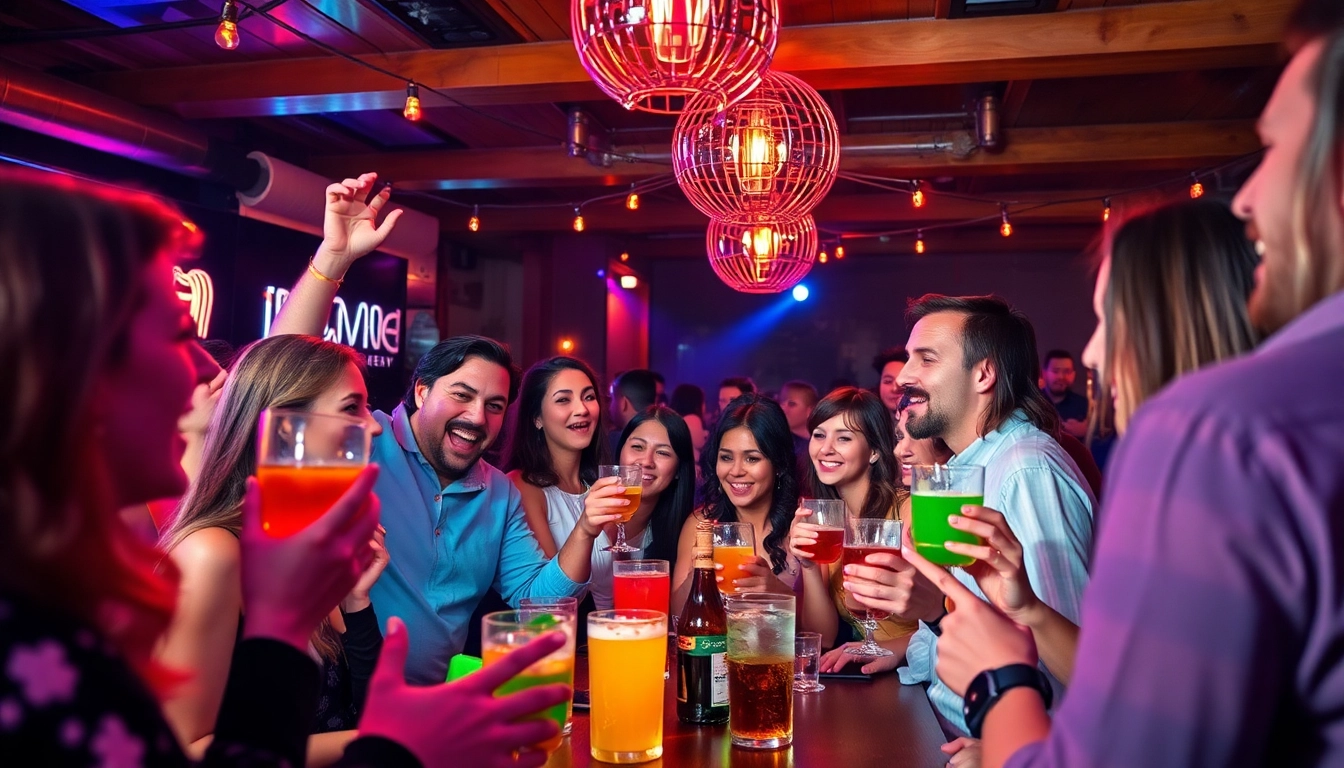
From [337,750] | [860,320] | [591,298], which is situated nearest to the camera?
[337,750]

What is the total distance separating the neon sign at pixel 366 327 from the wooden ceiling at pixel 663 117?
1088 mm

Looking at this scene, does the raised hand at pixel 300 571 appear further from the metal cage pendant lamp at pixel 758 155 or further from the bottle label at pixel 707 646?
the metal cage pendant lamp at pixel 758 155

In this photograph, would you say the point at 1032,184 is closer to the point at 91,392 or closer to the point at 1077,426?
the point at 1077,426

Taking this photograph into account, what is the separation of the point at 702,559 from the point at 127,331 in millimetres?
1119

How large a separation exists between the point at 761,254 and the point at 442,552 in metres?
2.59

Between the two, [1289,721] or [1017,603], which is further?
[1017,603]

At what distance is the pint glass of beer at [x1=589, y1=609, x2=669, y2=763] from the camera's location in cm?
150

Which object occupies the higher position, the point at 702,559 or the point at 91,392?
the point at 91,392

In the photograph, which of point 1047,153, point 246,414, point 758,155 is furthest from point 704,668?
point 1047,153

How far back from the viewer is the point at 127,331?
81 cm

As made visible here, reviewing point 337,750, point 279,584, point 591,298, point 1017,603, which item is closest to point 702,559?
point 1017,603

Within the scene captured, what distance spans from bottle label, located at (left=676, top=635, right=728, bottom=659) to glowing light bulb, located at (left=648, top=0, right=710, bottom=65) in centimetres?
147

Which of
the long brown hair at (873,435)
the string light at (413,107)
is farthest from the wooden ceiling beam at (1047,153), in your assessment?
the long brown hair at (873,435)

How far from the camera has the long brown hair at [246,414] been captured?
1787mm
